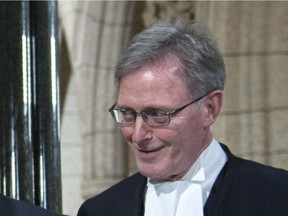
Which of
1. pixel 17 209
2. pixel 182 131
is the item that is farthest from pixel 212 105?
pixel 17 209

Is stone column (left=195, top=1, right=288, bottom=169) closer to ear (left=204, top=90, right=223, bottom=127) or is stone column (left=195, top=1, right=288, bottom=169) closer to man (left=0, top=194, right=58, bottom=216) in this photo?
ear (left=204, top=90, right=223, bottom=127)

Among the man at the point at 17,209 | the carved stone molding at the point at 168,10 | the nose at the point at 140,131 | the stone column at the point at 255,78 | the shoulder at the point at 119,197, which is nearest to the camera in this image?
the nose at the point at 140,131

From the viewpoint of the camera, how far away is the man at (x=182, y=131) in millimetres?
1991

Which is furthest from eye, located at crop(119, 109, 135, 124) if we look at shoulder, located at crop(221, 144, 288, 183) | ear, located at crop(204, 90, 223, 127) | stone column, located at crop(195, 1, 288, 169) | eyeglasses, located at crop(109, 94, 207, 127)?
stone column, located at crop(195, 1, 288, 169)

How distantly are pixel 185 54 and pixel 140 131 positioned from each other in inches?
8.8

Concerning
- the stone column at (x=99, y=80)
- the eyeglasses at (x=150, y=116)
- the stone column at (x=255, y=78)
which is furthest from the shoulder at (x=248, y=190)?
the stone column at (x=99, y=80)

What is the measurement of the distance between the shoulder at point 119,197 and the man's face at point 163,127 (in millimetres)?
197

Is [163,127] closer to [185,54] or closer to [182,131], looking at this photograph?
[182,131]

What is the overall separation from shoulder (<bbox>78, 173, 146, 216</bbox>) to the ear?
275mm

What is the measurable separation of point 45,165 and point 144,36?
1.41 meters

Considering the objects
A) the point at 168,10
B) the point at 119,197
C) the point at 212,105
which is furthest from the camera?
the point at 168,10

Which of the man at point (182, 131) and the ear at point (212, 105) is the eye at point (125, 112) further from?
the ear at point (212, 105)

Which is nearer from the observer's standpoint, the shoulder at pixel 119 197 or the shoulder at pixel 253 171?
the shoulder at pixel 253 171

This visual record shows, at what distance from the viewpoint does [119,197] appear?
7.38ft
